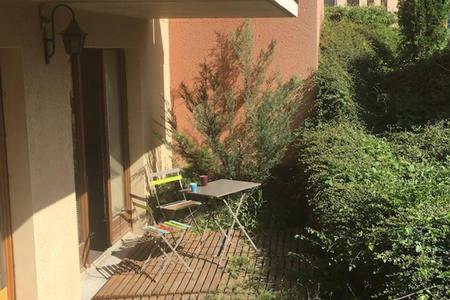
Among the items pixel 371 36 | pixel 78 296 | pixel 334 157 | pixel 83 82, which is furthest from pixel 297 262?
pixel 371 36

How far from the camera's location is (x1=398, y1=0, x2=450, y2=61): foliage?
9023 millimetres

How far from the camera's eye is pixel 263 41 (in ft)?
26.9

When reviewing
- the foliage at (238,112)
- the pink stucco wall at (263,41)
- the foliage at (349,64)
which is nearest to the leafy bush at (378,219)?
the foliage at (238,112)

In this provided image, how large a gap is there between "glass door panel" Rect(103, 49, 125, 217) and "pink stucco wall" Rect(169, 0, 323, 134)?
4.82ft

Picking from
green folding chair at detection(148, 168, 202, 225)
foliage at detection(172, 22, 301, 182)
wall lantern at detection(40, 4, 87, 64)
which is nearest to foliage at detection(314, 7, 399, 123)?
foliage at detection(172, 22, 301, 182)

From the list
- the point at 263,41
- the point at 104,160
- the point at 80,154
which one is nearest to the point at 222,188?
the point at 104,160

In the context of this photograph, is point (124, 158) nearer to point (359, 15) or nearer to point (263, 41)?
point (263, 41)

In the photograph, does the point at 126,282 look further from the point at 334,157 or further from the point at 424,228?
the point at 424,228

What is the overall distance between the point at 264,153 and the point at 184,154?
1177 millimetres

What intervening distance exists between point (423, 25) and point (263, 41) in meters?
2.94

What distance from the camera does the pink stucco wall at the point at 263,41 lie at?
26.5 ft

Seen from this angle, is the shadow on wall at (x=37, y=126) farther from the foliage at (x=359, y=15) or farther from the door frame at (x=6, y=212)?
the foliage at (x=359, y=15)

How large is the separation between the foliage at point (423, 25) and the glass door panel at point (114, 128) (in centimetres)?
508

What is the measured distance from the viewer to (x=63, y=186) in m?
4.78
